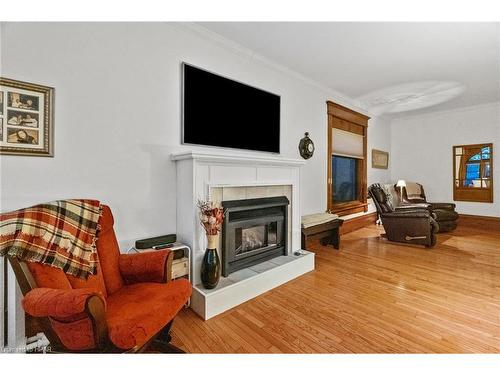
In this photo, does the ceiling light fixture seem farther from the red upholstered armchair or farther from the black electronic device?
the red upholstered armchair

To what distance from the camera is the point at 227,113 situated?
2.82 metres

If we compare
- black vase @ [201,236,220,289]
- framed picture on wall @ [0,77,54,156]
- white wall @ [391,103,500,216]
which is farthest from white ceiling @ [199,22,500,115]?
black vase @ [201,236,220,289]

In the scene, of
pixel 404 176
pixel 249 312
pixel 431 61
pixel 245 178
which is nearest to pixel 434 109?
pixel 404 176

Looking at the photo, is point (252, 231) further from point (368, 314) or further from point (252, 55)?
point (252, 55)

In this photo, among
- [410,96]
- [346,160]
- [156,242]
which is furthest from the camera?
[346,160]

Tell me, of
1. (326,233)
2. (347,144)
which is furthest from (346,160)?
(326,233)

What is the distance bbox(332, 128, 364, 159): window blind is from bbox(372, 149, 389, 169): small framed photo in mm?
674

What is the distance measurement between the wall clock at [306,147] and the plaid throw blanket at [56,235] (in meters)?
2.92

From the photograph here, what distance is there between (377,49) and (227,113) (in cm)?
199

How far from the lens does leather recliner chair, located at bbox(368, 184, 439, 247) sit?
151 inches

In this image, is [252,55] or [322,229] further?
[322,229]

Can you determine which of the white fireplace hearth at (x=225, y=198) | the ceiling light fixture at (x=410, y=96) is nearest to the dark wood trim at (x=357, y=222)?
the white fireplace hearth at (x=225, y=198)

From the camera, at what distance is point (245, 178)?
257cm
